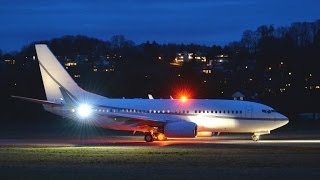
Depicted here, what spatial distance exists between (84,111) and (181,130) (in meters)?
7.34

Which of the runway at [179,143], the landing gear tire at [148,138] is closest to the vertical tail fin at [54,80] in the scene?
the runway at [179,143]

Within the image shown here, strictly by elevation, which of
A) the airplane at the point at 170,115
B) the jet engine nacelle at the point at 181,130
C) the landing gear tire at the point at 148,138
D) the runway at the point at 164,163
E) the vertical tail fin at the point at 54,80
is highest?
the vertical tail fin at the point at 54,80

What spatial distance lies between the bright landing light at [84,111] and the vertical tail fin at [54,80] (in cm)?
199

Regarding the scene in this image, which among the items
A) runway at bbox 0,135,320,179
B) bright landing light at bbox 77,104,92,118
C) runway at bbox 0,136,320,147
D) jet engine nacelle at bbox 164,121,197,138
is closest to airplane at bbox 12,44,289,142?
bright landing light at bbox 77,104,92,118

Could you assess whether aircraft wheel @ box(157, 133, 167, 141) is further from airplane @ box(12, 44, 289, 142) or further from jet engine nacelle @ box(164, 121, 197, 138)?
jet engine nacelle @ box(164, 121, 197, 138)

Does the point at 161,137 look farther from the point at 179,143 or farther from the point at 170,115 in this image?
the point at 179,143

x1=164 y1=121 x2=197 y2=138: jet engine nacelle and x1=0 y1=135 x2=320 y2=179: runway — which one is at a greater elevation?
x1=164 y1=121 x2=197 y2=138: jet engine nacelle

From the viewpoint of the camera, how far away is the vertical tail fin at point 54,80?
53.3 metres

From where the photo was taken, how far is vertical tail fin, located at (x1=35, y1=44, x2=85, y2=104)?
53344 millimetres

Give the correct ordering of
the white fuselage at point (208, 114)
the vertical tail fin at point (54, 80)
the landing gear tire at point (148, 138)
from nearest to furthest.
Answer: the landing gear tire at point (148, 138) → the white fuselage at point (208, 114) → the vertical tail fin at point (54, 80)

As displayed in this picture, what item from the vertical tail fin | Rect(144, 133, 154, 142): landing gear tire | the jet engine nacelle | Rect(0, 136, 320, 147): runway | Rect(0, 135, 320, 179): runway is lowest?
Rect(0, 135, 320, 179): runway

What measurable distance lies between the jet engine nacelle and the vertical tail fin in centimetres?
840

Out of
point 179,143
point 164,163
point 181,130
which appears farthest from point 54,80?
point 164,163

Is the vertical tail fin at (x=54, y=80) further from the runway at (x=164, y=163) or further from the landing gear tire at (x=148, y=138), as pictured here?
the runway at (x=164, y=163)
